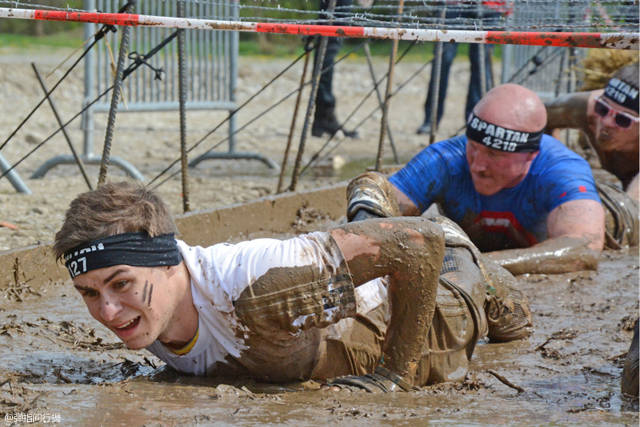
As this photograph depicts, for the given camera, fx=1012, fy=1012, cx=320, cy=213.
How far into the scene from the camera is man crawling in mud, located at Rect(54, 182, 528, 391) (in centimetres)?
321

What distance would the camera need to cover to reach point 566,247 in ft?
18.7

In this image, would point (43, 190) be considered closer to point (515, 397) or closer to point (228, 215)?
point (228, 215)

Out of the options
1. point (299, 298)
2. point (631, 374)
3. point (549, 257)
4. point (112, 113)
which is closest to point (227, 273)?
point (299, 298)

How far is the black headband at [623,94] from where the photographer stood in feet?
23.1

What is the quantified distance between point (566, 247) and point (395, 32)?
74.4 inches

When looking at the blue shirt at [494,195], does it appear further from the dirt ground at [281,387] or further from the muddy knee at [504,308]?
the muddy knee at [504,308]

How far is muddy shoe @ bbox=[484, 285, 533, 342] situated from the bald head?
143 centimetres

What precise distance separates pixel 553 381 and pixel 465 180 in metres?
2.27

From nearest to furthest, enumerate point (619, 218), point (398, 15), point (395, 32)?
point (395, 32)
point (398, 15)
point (619, 218)

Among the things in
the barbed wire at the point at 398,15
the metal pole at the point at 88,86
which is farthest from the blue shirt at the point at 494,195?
the metal pole at the point at 88,86

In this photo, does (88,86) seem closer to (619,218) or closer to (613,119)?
(613,119)

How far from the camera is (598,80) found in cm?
959

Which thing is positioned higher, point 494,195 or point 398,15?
point 398,15

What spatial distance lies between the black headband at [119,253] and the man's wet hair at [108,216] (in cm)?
2
